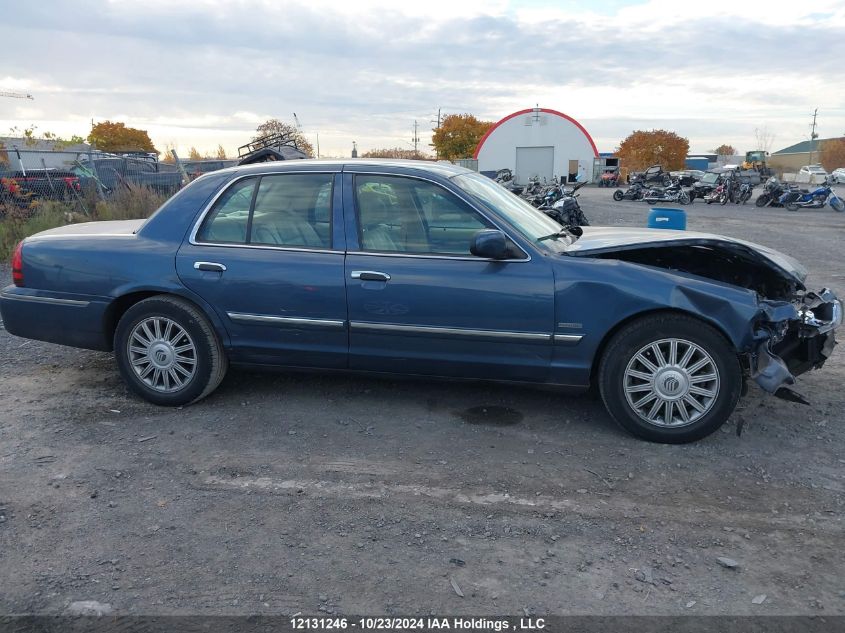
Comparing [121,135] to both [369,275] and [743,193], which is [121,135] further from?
[369,275]

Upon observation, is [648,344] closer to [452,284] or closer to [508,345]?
[508,345]

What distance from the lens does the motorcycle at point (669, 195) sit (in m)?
27.8

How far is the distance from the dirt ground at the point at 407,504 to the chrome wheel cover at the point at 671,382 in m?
0.22

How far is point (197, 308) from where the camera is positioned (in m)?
4.46

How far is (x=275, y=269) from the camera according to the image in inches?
168

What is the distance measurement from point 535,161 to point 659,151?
2887 cm

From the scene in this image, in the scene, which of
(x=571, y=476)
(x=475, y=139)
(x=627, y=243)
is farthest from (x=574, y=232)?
(x=475, y=139)

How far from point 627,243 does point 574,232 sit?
0.91 m

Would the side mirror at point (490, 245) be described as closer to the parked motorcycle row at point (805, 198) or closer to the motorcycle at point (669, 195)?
the parked motorcycle row at point (805, 198)

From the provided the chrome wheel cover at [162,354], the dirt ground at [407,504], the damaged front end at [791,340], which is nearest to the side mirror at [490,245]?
the dirt ground at [407,504]

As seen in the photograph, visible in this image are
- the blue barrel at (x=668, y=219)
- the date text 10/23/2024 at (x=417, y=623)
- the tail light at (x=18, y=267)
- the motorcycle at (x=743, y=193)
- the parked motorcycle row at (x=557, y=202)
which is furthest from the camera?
the motorcycle at (x=743, y=193)

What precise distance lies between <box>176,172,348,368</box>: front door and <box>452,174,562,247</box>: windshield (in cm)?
88

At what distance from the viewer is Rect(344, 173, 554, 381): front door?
157 inches

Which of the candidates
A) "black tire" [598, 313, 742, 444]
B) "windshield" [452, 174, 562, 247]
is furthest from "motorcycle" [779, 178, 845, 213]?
"black tire" [598, 313, 742, 444]
